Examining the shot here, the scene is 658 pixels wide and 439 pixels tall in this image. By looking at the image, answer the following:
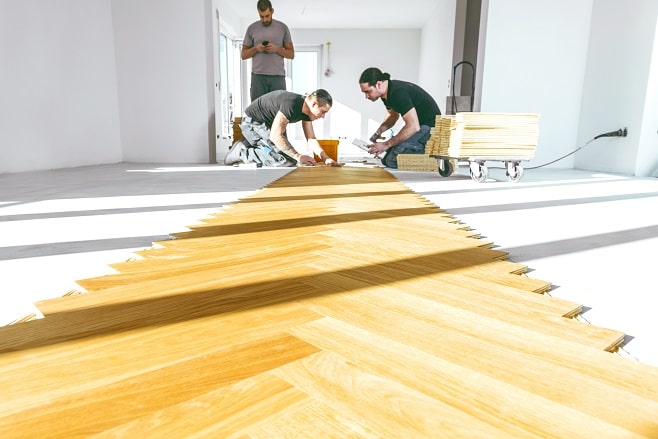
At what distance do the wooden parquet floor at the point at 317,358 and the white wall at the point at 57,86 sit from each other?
3639mm

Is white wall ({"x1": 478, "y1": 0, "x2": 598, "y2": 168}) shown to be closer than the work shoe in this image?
No

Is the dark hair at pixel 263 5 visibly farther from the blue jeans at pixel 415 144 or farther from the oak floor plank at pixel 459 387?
the oak floor plank at pixel 459 387

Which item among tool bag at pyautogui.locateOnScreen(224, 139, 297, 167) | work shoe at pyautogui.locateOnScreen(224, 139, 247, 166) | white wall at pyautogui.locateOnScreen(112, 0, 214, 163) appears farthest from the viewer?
white wall at pyautogui.locateOnScreen(112, 0, 214, 163)

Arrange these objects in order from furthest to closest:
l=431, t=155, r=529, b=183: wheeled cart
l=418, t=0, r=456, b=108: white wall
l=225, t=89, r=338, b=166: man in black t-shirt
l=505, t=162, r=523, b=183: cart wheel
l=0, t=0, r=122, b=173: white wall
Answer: l=418, t=0, r=456, b=108: white wall, l=225, t=89, r=338, b=166: man in black t-shirt, l=0, t=0, r=122, b=173: white wall, l=505, t=162, r=523, b=183: cart wheel, l=431, t=155, r=529, b=183: wheeled cart

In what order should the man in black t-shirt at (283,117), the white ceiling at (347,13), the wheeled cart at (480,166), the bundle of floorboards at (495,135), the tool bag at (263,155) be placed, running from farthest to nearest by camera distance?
the white ceiling at (347,13), the tool bag at (263,155), the man in black t-shirt at (283,117), the wheeled cart at (480,166), the bundle of floorboards at (495,135)

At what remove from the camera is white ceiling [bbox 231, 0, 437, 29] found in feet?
26.0

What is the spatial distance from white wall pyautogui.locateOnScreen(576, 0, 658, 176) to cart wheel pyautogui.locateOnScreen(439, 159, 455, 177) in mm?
2231

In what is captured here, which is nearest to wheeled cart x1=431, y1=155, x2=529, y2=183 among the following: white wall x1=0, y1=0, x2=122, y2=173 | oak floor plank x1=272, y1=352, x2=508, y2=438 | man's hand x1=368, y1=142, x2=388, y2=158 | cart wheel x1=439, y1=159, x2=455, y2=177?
cart wheel x1=439, y1=159, x2=455, y2=177

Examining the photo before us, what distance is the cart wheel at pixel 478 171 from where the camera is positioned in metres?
3.67

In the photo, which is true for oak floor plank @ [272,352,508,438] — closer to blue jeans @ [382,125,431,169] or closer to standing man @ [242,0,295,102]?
blue jeans @ [382,125,431,169]

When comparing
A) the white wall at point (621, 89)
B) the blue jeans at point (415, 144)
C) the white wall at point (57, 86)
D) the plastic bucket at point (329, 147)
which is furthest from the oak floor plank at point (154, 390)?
the white wall at point (621, 89)

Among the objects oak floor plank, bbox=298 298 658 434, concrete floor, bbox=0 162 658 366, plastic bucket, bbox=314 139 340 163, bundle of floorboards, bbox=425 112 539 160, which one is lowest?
concrete floor, bbox=0 162 658 366

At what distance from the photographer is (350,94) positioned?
10.2 m

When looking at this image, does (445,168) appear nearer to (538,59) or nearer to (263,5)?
(538,59)
